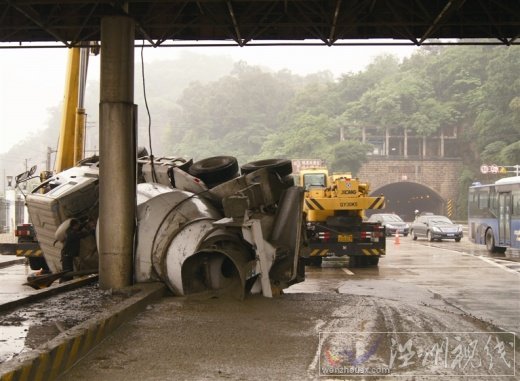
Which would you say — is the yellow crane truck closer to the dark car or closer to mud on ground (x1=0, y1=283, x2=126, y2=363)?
mud on ground (x1=0, y1=283, x2=126, y2=363)

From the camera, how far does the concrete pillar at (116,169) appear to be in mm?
10258

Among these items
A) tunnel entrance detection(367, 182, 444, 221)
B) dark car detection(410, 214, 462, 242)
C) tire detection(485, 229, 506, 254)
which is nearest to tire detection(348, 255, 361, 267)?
tire detection(485, 229, 506, 254)

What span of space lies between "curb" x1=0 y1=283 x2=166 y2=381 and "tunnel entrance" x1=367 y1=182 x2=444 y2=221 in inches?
2747

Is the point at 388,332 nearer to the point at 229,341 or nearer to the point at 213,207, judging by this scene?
the point at 229,341

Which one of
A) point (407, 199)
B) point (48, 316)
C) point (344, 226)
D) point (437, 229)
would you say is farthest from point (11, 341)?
point (407, 199)

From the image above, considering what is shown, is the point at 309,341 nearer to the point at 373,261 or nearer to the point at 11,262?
the point at 373,261

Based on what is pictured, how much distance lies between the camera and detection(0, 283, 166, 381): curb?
515 centimetres

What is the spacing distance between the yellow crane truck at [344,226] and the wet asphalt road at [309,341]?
7.16 meters

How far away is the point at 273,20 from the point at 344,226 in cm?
752

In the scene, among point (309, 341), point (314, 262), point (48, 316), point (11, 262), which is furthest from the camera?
point (11, 262)

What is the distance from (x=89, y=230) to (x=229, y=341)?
5.59 metres

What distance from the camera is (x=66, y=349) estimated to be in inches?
235

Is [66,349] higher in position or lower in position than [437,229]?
higher

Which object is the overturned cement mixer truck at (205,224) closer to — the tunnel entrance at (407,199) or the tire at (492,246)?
the tire at (492,246)
